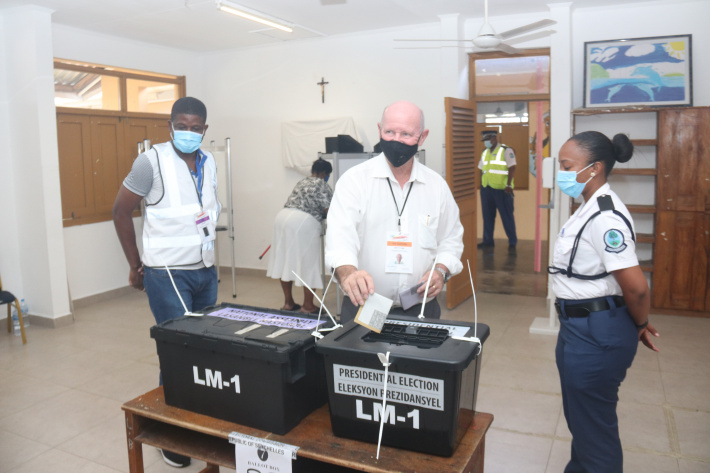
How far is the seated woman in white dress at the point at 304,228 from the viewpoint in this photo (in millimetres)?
5148

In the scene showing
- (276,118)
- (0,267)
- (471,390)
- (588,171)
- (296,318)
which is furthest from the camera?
(276,118)

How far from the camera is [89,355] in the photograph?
4.32 meters

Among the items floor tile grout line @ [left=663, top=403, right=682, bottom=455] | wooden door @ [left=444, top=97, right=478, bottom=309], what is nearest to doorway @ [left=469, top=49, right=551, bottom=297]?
wooden door @ [left=444, top=97, right=478, bottom=309]

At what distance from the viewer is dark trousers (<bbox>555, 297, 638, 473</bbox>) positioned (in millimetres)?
1991

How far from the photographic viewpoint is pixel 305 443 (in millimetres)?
1414

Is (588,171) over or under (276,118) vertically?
under

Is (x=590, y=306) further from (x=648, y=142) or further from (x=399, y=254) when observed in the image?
(x=648, y=142)

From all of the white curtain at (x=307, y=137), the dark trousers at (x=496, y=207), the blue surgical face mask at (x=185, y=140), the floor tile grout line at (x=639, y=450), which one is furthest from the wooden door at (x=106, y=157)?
the dark trousers at (x=496, y=207)

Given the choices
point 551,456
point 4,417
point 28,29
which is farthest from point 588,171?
point 28,29

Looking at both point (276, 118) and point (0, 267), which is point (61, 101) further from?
point (276, 118)

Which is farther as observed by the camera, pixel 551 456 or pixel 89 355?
pixel 89 355

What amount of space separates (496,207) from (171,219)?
20.8ft

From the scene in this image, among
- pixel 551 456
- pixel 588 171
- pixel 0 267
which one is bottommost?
pixel 551 456

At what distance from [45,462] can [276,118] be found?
15.2 ft
